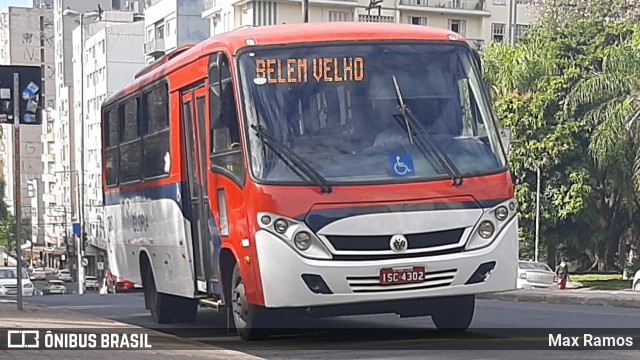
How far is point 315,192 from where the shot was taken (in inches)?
430

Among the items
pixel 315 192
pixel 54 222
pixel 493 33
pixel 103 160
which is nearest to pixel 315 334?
pixel 315 192

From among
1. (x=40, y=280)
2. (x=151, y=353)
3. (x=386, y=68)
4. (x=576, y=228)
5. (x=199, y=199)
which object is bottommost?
(x=40, y=280)

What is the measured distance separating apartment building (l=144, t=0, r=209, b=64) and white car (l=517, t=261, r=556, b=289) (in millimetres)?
38625

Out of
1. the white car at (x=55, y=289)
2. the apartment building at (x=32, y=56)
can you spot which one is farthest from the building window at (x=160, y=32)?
the apartment building at (x=32, y=56)

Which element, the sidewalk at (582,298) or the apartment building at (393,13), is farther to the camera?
the apartment building at (393,13)

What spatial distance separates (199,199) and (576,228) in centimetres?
3835

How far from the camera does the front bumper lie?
10828mm

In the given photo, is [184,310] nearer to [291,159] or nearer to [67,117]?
[291,159]

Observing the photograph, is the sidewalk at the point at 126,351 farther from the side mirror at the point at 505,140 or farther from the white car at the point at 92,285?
the white car at the point at 92,285

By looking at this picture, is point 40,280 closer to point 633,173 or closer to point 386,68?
point 633,173

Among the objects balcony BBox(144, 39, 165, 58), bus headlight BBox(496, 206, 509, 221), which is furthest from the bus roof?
balcony BBox(144, 39, 165, 58)

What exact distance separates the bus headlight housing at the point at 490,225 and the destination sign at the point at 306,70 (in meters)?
1.82

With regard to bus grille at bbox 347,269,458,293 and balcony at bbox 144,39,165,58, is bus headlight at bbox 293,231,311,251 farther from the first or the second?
balcony at bbox 144,39,165,58

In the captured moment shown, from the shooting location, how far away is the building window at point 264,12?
6331 centimetres
